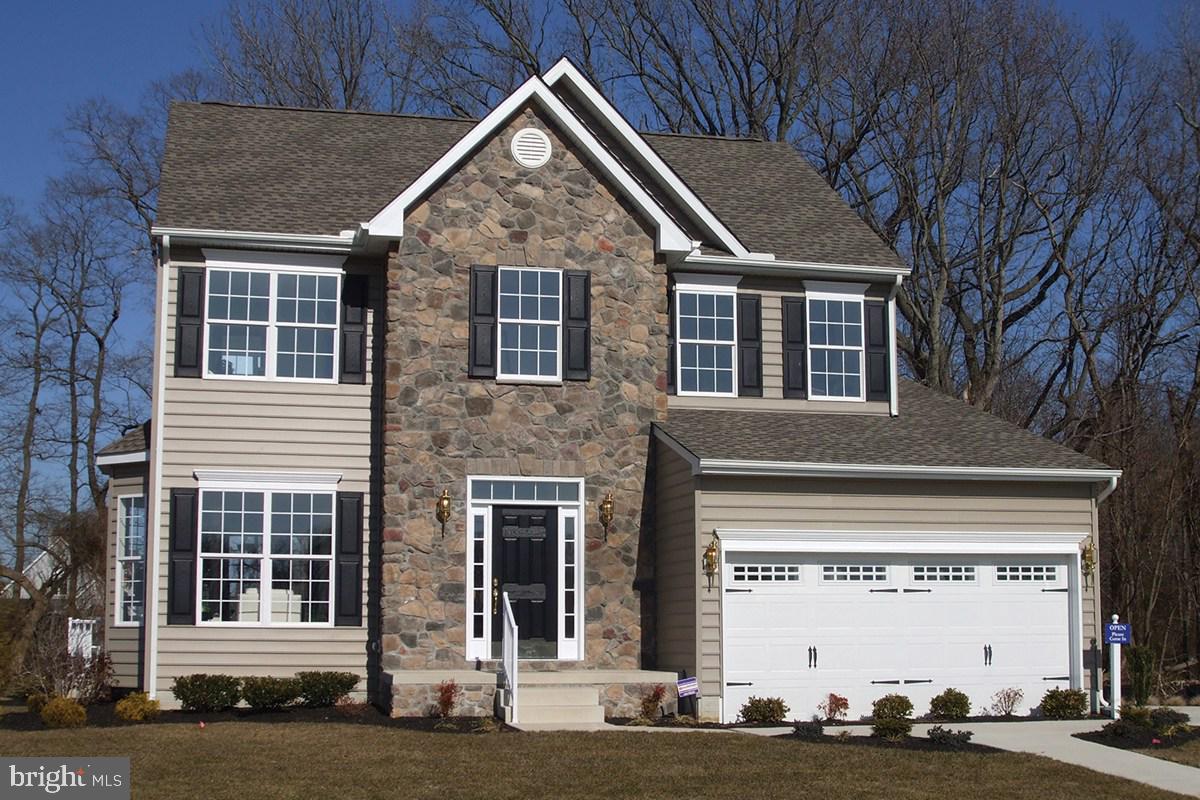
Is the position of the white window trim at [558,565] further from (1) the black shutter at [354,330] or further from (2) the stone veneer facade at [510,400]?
(1) the black shutter at [354,330]

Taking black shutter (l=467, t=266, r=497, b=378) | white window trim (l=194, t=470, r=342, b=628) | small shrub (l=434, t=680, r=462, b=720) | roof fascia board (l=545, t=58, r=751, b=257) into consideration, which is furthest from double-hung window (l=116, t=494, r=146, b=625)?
roof fascia board (l=545, t=58, r=751, b=257)

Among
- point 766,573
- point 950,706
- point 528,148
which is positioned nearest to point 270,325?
point 528,148

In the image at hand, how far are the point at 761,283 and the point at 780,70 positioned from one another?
47.5 feet

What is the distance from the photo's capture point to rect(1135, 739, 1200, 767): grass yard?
15297 mm

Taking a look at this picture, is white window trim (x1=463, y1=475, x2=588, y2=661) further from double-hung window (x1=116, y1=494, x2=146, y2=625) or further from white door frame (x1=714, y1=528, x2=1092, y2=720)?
double-hung window (x1=116, y1=494, x2=146, y2=625)

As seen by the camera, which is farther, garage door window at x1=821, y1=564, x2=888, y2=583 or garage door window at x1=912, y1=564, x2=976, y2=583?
garage door window at x1=912, y1=564, x2=976, y2=583

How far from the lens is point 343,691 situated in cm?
1844

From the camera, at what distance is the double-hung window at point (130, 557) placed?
19.5m

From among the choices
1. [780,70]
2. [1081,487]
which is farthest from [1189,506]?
[780,70]

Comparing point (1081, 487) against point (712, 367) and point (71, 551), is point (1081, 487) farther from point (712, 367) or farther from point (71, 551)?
point (71, 551)

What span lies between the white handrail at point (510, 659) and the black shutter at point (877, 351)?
6.91 meters

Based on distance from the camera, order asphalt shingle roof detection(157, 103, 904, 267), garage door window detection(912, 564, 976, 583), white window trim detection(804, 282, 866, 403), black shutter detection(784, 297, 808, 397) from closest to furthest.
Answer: garage door window detection(912, 564, 976, 583), asphalt shingle roof detection(157, 103, 904, 267), black shutter detection(784, 297, 808, 397), white window trim detection(804, 282, 866, 403)

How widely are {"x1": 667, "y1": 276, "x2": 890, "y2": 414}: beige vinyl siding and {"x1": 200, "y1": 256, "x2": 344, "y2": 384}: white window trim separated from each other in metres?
5.29

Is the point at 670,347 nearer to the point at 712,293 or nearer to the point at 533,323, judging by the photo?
the point at 712,293
